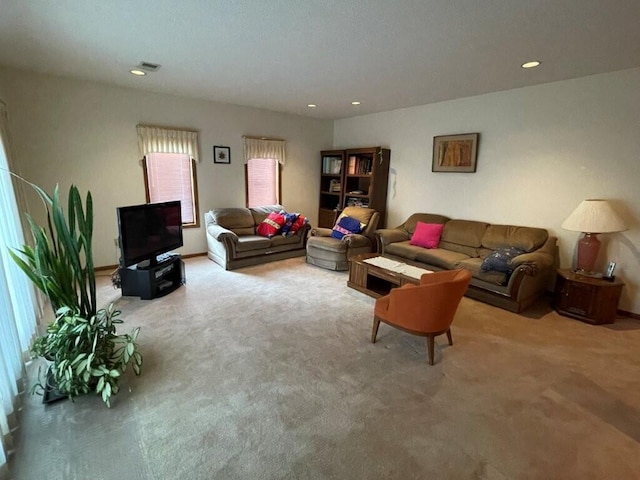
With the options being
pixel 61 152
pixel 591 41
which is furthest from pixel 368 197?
pixel 61 152

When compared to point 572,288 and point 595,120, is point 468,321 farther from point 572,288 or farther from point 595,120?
point 595,120

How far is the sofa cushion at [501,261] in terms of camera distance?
3.43 meters

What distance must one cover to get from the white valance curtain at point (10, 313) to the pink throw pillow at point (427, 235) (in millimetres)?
4308

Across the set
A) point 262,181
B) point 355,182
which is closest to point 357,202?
point 355,182

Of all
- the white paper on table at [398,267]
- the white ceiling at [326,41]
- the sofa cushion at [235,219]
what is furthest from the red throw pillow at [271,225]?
the white ceiling at [326,41]

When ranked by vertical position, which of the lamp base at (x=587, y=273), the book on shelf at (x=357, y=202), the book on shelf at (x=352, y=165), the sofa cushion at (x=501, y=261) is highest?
the book on shelf at (x=352, y=165)

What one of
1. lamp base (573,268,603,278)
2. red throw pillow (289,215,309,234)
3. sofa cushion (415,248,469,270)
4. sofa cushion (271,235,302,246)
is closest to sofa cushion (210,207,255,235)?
sofa cushion (271,235,302,246)

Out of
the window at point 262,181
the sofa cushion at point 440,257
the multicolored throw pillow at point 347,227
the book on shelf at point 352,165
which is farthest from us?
the book on shelf at point 352,165

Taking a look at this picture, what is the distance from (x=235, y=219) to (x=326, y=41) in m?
3.29

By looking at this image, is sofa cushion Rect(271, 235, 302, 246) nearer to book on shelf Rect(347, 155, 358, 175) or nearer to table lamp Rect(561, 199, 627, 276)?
book on shelf Rect(347, 155, 358, 175)

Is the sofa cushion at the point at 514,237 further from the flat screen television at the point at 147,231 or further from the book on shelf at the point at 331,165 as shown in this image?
the flat screen television at the point at 147,231

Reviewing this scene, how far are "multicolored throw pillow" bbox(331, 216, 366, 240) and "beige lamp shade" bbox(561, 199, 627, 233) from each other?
267 cm

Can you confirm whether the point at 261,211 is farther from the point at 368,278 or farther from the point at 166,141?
the point at 368,278

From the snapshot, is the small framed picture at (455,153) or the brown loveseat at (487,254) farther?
the small framed picture at (455,153)
